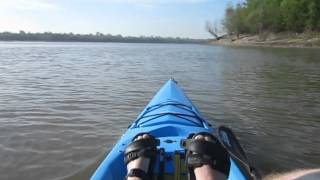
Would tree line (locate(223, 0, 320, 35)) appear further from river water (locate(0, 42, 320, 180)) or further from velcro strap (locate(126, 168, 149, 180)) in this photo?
velcro strap (locate(126, 168, 149, 180))

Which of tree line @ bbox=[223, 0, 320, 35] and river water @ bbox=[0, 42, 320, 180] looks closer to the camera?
river water @ bbox=[0, 42, 320, 180]

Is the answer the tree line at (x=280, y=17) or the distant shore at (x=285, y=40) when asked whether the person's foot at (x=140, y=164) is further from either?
the tree line at (x=280, y=17)

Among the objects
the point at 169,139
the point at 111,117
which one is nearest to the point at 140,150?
the point at 169,139

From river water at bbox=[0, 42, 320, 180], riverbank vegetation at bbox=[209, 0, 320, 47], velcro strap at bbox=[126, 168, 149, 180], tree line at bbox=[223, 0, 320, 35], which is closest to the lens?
velcro strap at bbox=[126, 168, 149, 180]

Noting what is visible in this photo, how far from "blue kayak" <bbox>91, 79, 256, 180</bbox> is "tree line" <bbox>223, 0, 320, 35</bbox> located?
63808mm

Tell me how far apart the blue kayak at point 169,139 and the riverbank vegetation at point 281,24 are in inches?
2049

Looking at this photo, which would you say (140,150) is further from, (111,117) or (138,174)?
(111,117)

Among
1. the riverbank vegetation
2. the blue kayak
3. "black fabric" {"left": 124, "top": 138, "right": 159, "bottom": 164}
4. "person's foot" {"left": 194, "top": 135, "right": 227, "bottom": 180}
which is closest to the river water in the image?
the blue kayak

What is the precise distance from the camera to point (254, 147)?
7.69m

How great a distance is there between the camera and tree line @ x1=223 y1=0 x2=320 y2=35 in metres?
67.2

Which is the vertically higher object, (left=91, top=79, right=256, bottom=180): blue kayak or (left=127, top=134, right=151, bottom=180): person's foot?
(left=127, top=134, right=151, bottom=180): person's foot

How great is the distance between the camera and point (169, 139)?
4.87m

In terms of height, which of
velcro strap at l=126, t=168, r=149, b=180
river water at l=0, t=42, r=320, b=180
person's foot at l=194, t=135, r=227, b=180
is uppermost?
person's foot at l=194, t=135, r=227, b=180

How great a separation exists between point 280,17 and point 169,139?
2825 inches
